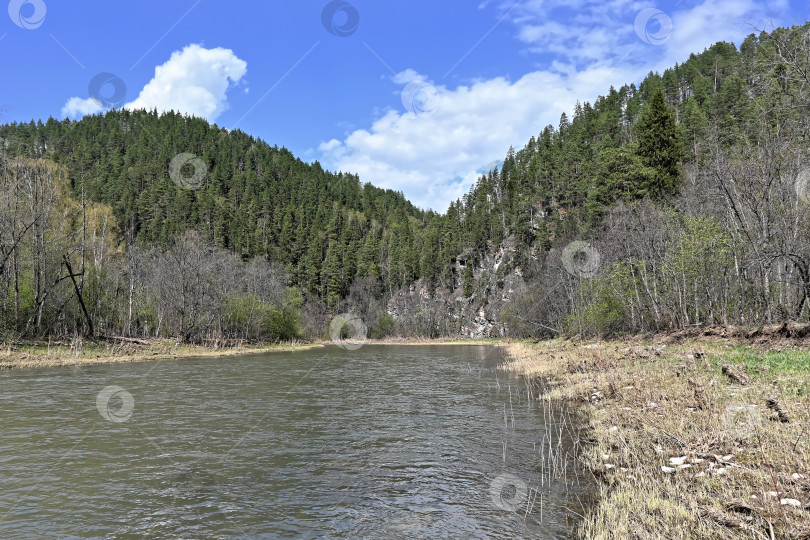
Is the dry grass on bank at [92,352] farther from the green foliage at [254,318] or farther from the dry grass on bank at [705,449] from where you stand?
the dry grass on bank at [705,449]

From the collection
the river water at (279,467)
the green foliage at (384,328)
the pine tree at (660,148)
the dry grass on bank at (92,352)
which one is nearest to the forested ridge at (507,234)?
the pine tree at (660,148)

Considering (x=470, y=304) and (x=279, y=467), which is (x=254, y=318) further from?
(x=470, y=304)

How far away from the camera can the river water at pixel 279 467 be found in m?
8.25

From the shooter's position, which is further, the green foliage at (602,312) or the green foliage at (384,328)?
the green foliage at (384,328)

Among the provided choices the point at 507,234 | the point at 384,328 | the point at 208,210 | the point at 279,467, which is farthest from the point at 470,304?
the point at 279,467

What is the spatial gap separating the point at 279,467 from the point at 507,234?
449ft

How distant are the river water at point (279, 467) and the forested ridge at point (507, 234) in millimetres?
15033

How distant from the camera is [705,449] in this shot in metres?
9.51

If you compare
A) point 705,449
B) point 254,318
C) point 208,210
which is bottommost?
point 705,449

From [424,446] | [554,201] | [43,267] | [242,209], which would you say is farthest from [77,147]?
[424,446]

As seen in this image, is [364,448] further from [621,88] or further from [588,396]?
[621,88]

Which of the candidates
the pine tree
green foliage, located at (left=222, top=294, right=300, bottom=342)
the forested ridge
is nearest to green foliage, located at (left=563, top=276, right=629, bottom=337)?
the forested ridge

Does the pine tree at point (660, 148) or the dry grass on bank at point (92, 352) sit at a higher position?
the pine tree at point (660, 148)

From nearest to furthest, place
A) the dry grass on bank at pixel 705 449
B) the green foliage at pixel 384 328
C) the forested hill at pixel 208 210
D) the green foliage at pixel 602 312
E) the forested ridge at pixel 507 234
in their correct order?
the dry grass on bank at pixel 705 449 < the forested ridge at pixel 507 234 < the green foliage at pixel 602 312 < the green foliage at pixel 384 328 < the forested hill at pixel 208 210
